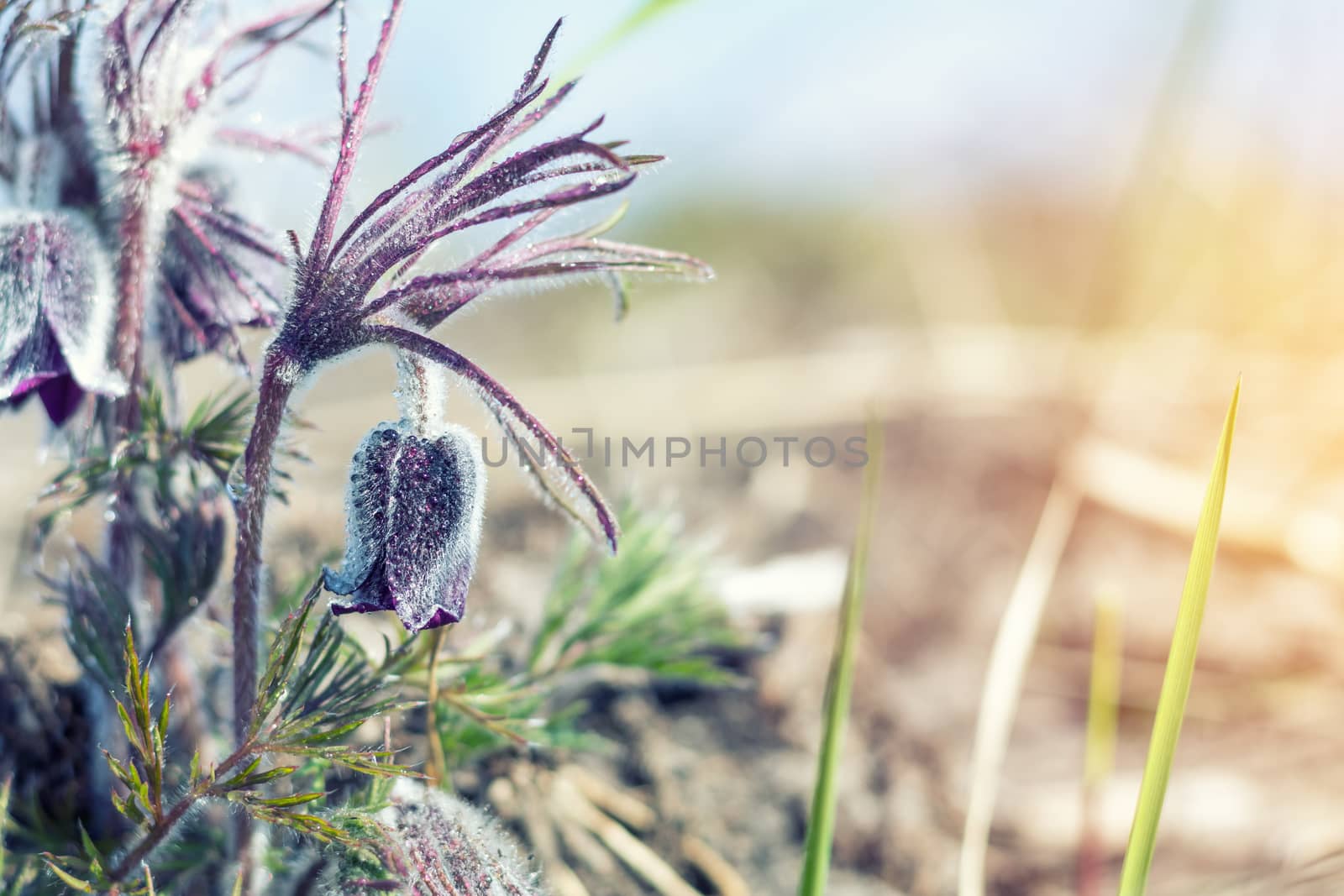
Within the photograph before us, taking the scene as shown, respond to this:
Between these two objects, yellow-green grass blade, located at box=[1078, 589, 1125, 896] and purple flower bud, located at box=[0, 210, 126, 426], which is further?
yellow-green grass blade, located at box=[1078, 589, 1125, 896]

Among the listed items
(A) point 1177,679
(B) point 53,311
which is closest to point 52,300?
(B) point 53,311

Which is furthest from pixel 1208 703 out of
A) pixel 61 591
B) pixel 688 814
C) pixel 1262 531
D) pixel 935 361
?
pixel 61 591

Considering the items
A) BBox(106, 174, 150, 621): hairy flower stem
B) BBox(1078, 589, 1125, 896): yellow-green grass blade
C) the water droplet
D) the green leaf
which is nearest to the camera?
the green leaf

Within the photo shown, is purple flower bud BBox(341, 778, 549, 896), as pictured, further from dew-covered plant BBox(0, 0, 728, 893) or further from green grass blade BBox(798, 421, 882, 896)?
green grass blade BBox(798, 421, 882, 896)

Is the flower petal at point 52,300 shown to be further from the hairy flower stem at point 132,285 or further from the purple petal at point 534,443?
the purple petal at point 534,443

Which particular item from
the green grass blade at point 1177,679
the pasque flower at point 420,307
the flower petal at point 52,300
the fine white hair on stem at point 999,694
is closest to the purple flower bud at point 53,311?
the flower petal at point 52,300

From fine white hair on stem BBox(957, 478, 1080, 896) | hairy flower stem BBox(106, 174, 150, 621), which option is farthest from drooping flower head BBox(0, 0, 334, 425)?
fine white hair on stem BBox(957, 478, 1080, 896)
